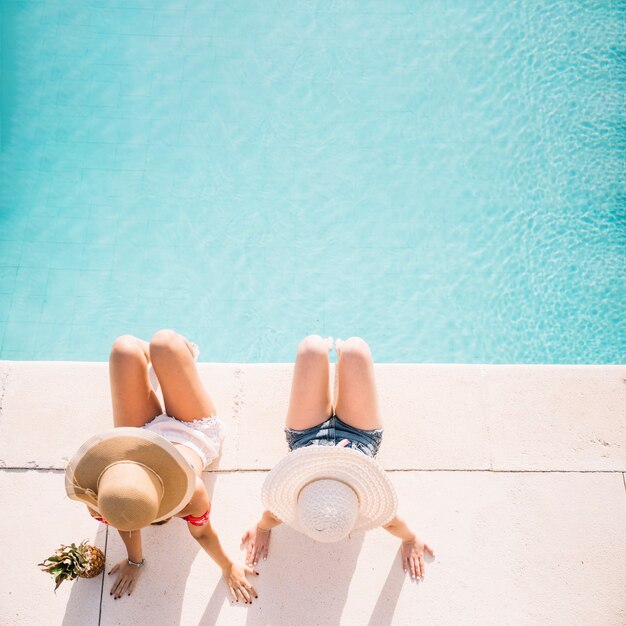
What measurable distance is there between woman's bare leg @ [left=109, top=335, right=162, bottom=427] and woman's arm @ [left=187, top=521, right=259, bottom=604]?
2.31ft

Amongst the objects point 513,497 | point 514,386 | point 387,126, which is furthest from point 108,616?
point 387,126

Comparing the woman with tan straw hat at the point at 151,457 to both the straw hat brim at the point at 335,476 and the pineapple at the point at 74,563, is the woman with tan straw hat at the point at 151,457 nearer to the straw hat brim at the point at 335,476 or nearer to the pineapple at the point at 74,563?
the pineapple at the point at 74,563

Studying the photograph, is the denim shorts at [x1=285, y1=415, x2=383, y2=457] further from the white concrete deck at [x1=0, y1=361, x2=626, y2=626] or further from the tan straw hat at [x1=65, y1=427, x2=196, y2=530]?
the tan straw hat at [x1=65, y1=427, x2=196, y2=530]

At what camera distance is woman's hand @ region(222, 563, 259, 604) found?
10.4 feet

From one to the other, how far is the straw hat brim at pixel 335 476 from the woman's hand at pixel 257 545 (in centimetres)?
68

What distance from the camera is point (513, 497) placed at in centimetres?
347

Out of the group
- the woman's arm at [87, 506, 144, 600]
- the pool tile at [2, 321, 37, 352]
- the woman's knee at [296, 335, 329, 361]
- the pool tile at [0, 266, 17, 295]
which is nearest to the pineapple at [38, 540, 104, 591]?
the woman's arm at [87, 506, 144, 600]

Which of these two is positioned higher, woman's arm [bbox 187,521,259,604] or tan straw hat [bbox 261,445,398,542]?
tan straw hat [bbox 261,445,398,542]

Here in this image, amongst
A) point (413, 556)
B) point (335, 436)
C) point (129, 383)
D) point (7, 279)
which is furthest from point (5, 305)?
point (413, 556)

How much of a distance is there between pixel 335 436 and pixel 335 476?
511 millimetres

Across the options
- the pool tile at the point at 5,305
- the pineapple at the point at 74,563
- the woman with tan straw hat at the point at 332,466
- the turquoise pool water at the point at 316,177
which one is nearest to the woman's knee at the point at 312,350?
the woman with tan straw hat at the point at 332,466

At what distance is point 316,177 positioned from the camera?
5.20 m

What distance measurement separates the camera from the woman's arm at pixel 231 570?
2977 millimetres

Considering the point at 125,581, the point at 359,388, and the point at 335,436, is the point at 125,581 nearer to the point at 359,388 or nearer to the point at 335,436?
the point at 335,436
